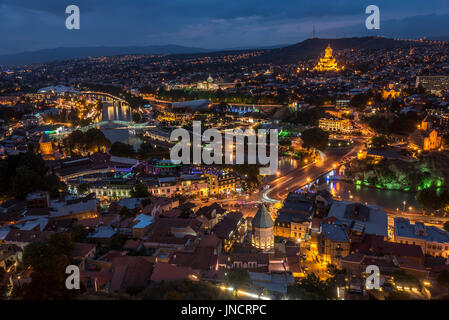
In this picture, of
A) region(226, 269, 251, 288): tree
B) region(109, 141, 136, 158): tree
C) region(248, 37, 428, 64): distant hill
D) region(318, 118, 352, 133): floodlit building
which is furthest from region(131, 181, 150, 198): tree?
region(248, 37, 428, 64): distant hill

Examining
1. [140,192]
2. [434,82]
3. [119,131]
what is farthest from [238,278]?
[434,82]

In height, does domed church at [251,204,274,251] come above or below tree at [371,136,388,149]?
below

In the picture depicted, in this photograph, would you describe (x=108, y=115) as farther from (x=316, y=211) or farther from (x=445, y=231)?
(x=445, y=231)

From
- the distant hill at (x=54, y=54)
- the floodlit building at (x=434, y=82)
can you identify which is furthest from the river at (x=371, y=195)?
the distant hill at (x=54, y=54)

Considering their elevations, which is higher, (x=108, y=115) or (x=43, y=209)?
(x=108, y=115)

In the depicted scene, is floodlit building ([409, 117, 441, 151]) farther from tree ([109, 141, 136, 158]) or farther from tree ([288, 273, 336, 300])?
tree ([109, 141, 136, 158])

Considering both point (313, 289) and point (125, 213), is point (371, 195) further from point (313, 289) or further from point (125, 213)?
point (125, 213)
